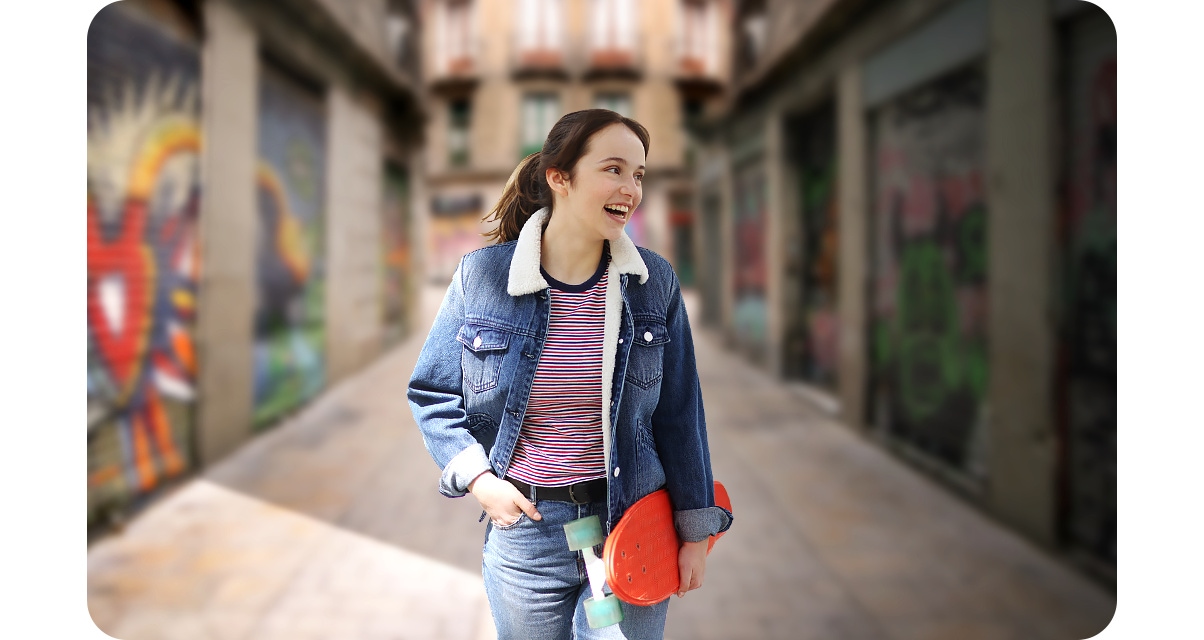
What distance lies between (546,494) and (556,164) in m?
0.68

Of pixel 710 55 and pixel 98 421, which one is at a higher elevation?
pixel 710 55

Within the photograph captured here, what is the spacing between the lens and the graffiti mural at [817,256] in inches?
287

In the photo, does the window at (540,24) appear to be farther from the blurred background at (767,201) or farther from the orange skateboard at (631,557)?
the orange skateboard at (631,557)

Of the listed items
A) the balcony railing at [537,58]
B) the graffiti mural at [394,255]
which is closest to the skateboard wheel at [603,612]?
the balcony railing at [537,58]

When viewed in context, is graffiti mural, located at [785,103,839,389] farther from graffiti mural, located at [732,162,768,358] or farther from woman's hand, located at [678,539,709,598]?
woman's hand, located at [678,539,709,598]

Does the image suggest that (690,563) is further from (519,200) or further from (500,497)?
(519,200)

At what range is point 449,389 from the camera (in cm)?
158

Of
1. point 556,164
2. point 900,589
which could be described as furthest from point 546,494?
point 900,589

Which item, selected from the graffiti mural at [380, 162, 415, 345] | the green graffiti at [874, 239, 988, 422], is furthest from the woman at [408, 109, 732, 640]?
the graffiti mural at [380, 162, 415, 345]

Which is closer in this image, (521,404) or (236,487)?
(521,404)

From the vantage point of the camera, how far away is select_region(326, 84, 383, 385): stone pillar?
25.5 feet

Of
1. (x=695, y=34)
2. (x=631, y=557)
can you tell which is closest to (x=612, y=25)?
(x=695, y=34)

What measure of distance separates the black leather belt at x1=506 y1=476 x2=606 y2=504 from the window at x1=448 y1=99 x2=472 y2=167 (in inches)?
180

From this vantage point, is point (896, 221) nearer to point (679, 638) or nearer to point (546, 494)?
point (679, 638)
